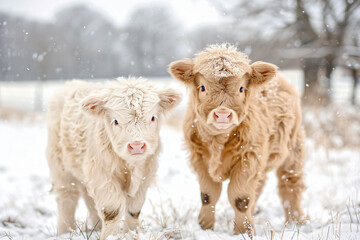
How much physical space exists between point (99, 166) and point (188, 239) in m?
1.12

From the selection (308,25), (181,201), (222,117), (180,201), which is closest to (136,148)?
(222,117)

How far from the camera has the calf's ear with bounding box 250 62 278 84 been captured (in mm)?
3162

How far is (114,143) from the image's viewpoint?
2.88 metres

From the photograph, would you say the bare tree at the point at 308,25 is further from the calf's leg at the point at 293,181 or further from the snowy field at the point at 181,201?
the calf's leg at the point at 293,181

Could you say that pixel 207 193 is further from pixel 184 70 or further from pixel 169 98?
pixel 184 70

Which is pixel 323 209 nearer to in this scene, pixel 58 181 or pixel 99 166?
pixel 99 166

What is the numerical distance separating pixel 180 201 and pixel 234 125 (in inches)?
83.3

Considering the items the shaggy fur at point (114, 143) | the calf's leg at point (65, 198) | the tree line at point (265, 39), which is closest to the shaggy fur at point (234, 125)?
the shaggy fur at point (114, 143)

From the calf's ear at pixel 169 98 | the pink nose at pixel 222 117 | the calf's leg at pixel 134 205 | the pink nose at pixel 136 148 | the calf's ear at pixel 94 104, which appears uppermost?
the calf's ear at pixel 169 98

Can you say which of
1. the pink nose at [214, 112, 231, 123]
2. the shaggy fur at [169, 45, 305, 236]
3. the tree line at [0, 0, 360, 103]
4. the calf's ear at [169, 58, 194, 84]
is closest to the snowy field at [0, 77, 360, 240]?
the shaggy fur at [169, 45, 305, 236]

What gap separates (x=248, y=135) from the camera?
3260mm

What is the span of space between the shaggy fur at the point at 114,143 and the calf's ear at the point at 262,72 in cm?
80

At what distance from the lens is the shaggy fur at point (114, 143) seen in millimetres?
2854

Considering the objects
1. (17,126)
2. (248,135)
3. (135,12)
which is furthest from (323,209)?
(135,12)
